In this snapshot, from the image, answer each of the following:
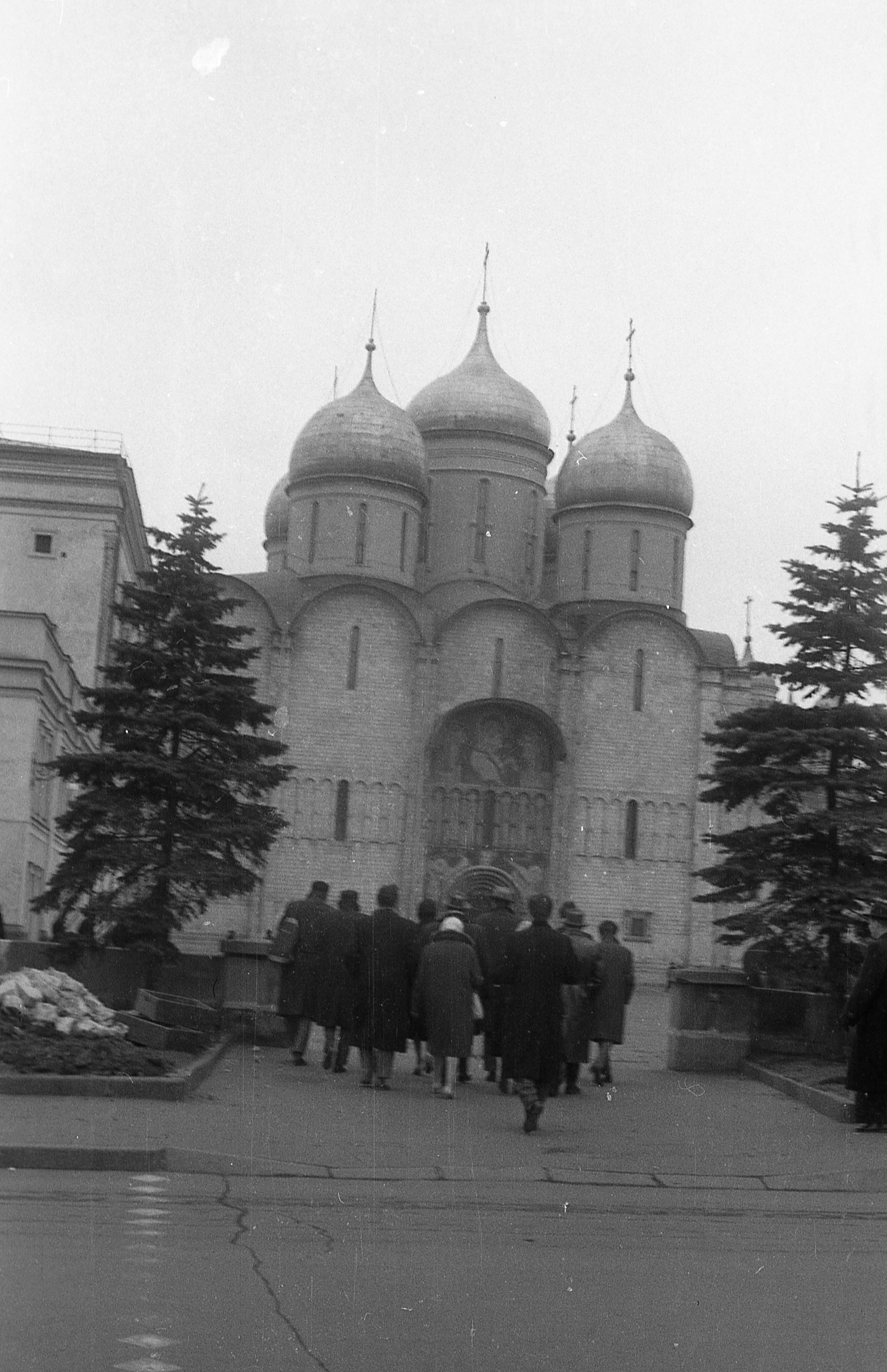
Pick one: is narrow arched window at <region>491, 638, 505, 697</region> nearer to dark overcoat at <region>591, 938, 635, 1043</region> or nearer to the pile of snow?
dark overcoat at <region>591, 938, 635, 1043</region>

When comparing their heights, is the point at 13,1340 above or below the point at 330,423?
below

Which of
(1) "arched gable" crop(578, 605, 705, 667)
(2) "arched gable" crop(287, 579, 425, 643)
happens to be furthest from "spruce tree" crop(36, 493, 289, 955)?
(1) "arched gable" crop(578, 605, 705, 667)

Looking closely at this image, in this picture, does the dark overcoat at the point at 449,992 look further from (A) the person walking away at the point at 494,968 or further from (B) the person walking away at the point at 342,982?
(B) the person walking away at the point at 342,982

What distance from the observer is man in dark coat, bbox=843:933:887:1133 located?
1184 centimetres

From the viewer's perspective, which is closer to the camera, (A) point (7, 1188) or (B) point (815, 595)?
(A) point (7, 1188)

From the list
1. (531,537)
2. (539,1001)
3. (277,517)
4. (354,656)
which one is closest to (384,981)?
(539,1001)

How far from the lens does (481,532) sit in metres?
52.3

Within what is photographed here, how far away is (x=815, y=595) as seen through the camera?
741 inches

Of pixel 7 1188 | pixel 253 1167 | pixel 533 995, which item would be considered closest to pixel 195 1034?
pixel 533 995

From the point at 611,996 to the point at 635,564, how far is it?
3797 cm

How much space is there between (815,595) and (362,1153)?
1012cm

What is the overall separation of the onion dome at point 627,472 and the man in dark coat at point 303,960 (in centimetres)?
3823

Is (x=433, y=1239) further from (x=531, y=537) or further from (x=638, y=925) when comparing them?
(x=531, y=537)

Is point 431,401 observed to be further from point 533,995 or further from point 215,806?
point 533,995
